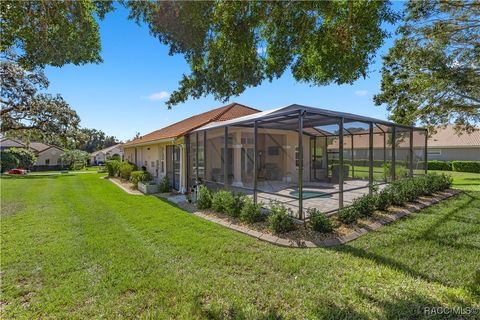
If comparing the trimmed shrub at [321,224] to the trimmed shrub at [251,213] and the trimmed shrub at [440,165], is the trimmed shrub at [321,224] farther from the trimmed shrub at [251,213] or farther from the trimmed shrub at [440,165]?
the trimmed shrub at [440,165]

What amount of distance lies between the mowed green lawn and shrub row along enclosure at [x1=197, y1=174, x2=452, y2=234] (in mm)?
745

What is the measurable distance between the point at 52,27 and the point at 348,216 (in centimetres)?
717

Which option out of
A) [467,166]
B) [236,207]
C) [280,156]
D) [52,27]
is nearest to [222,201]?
[236,207]

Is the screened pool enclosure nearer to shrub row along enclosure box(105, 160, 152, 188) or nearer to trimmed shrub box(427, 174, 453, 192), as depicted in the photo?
trimmed shrub box(427, 174, 453, 192)

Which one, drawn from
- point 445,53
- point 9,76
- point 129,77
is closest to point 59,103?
point 9,76

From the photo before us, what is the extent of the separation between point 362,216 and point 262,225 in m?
2.82

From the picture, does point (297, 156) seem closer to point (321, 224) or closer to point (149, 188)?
point (321, 224)

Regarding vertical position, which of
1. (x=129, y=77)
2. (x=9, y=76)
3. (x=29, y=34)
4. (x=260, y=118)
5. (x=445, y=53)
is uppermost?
(x=9, y=76)

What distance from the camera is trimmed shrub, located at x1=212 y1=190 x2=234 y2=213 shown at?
25.0 feet

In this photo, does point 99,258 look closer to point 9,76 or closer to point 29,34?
point 29,34

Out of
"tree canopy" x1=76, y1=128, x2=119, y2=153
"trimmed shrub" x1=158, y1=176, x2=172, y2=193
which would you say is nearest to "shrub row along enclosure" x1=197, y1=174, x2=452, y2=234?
"trimmed shrub" x1=158, y1=176, x2=172, y2=193

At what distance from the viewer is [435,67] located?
37.2ft

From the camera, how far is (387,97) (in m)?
15.7

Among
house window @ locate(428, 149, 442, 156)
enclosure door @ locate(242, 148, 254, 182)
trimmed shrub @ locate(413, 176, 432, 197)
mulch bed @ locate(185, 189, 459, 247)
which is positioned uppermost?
house window @ locate(428, 149, 442, 156)
